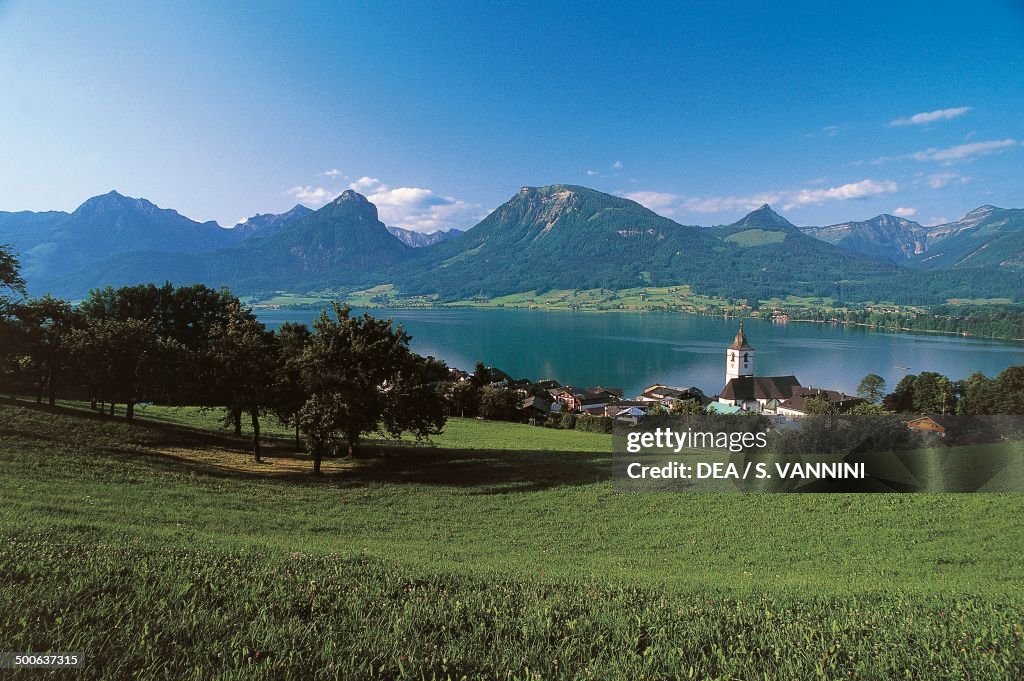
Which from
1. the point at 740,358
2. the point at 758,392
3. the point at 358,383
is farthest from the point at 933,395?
the point at 358,383

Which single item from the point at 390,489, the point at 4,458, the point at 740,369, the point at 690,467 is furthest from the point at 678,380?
the point at 4,458

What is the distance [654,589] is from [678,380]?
104360 millimetres

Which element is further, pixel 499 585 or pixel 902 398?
pixel 902 398

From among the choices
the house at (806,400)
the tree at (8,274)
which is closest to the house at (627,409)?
the house at (806,400)

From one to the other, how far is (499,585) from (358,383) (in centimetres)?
1640

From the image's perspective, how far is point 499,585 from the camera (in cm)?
561

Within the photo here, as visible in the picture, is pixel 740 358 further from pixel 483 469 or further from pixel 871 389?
pixel 483 469

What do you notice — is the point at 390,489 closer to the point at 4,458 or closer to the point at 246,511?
the point at 246,511

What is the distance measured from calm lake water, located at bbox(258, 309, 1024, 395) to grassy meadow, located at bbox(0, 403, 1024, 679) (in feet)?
258

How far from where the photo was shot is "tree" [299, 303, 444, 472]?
65.9ft

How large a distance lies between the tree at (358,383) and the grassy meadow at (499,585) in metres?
3.82

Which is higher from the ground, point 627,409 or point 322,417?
point 322,417

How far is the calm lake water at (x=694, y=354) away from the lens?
109 meters

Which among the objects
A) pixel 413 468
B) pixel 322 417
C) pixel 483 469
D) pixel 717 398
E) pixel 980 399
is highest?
pixel 322 417
